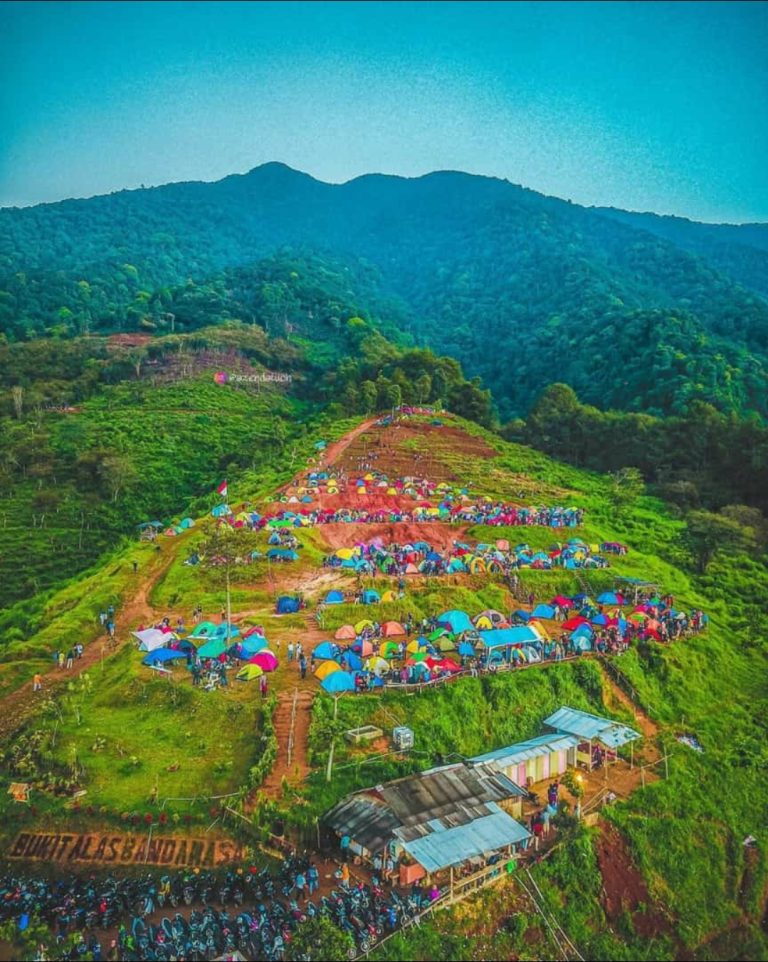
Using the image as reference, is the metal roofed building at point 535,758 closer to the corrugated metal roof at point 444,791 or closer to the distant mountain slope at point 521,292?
the corrugated metal roof at point 444,791

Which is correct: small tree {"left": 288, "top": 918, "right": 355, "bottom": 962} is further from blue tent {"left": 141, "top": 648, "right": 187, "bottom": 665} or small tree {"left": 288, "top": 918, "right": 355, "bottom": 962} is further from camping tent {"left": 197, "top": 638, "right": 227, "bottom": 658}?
blue tent {"left": 141, "top": 648, "right": 187, "bottom": 665}

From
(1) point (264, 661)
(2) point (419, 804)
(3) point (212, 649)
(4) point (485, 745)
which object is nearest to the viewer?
(2) point (419, 804)

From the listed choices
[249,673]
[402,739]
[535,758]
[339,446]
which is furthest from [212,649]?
[339,446]

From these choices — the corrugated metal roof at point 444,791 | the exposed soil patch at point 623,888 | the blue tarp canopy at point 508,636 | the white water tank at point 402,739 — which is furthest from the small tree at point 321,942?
the blue tarp canopy at point 508,636

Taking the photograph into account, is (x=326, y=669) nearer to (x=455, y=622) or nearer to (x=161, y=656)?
(x=161, y=656)

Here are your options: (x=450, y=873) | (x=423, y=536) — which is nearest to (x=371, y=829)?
(x=450, y=873)

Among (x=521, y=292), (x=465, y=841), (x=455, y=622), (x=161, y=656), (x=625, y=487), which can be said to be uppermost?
(x=521, y=292)
